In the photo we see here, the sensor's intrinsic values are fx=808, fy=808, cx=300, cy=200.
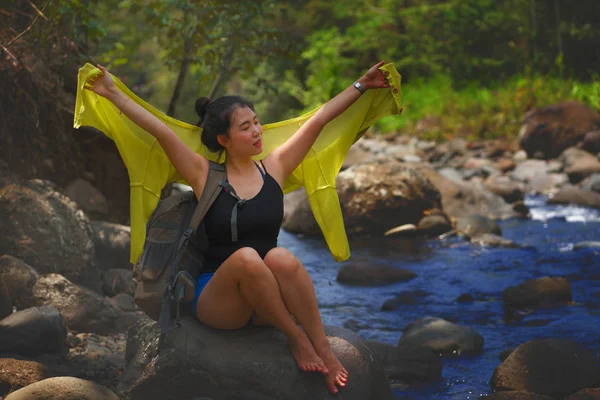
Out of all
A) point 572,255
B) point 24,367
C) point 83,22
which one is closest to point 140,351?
point 24,367

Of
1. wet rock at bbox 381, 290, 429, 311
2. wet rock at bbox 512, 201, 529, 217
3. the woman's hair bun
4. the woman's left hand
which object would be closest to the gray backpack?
the woman's hair bun

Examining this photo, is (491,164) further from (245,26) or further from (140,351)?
(140,351)

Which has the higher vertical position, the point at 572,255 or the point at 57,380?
the point at 57,380

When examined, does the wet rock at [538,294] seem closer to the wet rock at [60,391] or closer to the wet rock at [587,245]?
the wet rock at [587,245]

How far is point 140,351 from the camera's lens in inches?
183

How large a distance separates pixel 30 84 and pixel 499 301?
4917 mm

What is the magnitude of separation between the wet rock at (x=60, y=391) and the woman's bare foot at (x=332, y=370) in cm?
126

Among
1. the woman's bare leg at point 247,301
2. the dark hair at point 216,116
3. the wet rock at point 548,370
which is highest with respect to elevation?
the dark hair at point 216,116

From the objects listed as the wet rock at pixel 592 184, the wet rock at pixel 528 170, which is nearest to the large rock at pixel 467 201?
the wet rock at pixel 592 184

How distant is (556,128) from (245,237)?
1341cm

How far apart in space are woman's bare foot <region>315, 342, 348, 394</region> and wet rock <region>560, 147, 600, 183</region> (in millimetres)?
11335

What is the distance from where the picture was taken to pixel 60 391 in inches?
175

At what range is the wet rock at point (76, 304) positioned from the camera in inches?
244

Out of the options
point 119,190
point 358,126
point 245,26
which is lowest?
point 119,190
